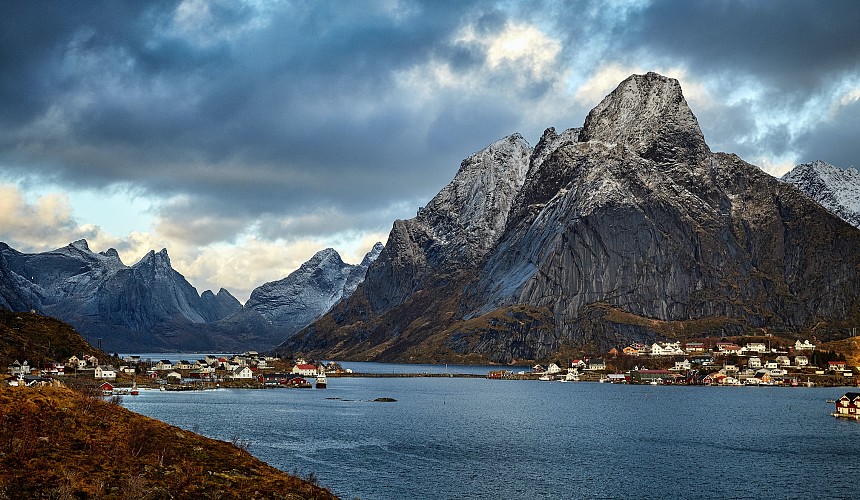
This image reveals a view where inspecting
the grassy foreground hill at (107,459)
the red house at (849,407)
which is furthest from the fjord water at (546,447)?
the grassy foreground hill at (107,459)

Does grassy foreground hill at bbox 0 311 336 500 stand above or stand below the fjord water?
above

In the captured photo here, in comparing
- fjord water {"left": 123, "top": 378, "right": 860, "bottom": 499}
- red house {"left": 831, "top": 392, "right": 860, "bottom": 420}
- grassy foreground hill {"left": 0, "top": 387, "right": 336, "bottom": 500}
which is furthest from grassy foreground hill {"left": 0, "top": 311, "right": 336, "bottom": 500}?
red house {"left": 831, "top": 392, "right": 860, "bottom": 420}

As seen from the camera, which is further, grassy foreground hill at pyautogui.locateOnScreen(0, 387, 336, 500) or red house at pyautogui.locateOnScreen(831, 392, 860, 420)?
red house at pyautogui.locateOnScreen(831, 392, 860, 420)

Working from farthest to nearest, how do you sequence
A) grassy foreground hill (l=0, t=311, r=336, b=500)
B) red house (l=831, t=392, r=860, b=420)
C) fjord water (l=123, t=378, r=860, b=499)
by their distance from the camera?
red house (l=831, t=392, r=860, b=420) < fjord water (l=123, t=378, r=860, b=499) < grassy foreground hill (l=0, t=311, r=336, b=500)

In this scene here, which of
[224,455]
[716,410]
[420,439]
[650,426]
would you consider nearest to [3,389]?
[224,455]

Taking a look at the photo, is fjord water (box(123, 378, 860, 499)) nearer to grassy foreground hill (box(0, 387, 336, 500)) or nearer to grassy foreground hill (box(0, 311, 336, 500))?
grassy foreground hill (box(0, 387, 336, 500))

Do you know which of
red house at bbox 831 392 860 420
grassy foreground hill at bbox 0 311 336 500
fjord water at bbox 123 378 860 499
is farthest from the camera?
red house at bbox 831 392 860 420
